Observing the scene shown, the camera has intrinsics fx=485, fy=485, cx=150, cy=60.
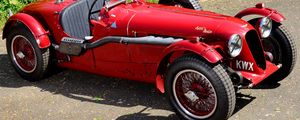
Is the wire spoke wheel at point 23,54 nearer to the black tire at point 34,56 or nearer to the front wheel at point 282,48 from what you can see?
the black tire at point 34,56

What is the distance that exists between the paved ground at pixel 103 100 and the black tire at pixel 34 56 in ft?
0.42

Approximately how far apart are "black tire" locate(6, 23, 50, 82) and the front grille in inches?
112

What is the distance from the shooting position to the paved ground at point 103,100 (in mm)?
5730

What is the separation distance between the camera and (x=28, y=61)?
714 cm

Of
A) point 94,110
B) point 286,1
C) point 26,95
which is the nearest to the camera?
point 94,110

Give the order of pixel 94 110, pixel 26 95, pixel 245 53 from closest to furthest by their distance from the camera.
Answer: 1. pixel 245 53
2. pixel 94 110
3. pixel 26 95

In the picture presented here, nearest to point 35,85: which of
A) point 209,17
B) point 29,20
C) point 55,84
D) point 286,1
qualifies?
point 55,84

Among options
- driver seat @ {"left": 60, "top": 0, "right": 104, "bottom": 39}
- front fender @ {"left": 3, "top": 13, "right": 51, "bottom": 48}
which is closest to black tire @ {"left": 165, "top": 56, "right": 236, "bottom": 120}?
driver seat @ {"left": 60, "top": 0, "right": 104, "bottom": 39}

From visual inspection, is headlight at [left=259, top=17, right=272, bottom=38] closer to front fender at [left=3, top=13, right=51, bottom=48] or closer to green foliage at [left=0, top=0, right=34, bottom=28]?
front fender at [left=3, top=13, right=51, bottom=48]

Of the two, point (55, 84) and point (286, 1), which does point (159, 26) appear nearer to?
point (55, 84)

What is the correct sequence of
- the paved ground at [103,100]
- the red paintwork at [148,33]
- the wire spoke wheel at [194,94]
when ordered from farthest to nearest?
the paved ground at [103,100] → the red paintwork at [148,33] → the wire spoke wheel at [194,94]

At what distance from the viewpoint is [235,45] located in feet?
17.4

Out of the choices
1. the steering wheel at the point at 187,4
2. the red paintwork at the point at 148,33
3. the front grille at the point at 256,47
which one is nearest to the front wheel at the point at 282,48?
the red paintwork at the point at 148,33

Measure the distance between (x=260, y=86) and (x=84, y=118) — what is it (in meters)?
2.32
